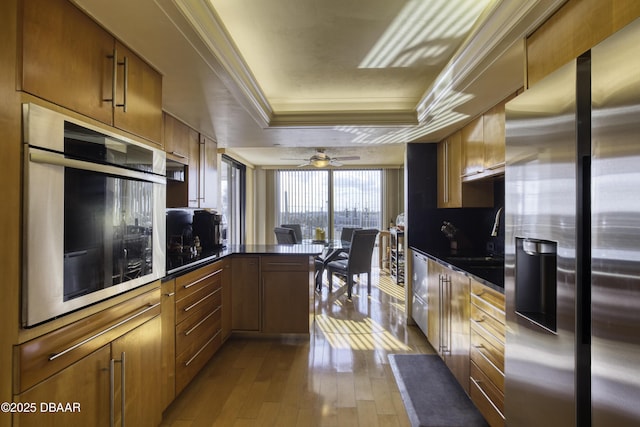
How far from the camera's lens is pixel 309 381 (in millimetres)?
2482

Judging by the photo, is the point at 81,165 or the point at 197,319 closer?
the point at 81,165

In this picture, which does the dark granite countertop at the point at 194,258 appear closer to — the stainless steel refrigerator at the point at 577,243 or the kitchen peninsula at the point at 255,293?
the kitchen peninsula at the point at 255,293

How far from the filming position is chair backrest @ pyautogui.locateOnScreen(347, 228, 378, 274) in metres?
4.68

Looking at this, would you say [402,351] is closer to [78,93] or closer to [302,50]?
[302,50]

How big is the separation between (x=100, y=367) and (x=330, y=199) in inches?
240

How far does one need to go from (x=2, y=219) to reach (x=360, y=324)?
3.32 m

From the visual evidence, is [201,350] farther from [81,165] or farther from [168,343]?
[81,165]

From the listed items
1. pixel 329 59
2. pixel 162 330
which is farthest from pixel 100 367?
pixel 329 59

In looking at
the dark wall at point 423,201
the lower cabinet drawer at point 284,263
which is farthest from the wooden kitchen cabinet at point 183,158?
the dark wall at point 423,201

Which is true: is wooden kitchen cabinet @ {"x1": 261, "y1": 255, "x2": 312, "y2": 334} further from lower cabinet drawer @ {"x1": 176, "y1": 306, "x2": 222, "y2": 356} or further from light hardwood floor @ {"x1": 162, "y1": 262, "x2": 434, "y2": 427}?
lower cabinet drawer @ {"x1": 176, "y1": 306, "x2": 222, "y2": 356}

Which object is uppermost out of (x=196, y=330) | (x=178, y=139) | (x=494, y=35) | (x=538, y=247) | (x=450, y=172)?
(x=494, y=35)

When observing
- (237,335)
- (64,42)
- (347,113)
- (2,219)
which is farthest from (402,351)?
(64,42)

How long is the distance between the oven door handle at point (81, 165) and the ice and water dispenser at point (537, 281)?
1772mm

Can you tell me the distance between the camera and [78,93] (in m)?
1.30
